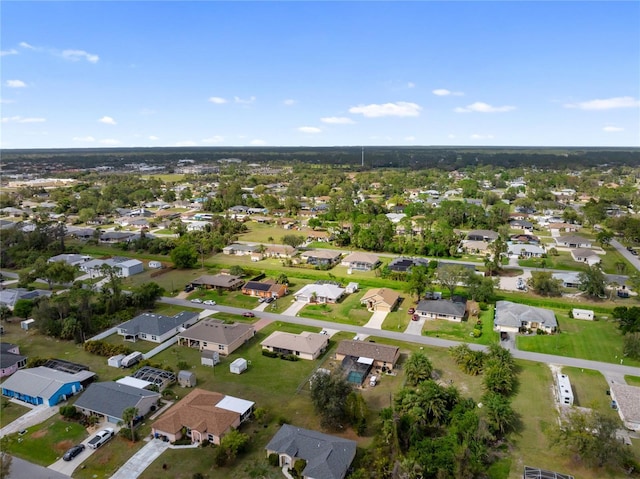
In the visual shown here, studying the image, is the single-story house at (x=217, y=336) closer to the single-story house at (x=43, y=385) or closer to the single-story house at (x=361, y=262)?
the single-story house at (x=43, y=385)

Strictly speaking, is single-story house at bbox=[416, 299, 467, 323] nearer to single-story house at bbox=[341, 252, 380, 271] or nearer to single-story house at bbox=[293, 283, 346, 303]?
single-story house at bbox=[293, 283, 346, 303]

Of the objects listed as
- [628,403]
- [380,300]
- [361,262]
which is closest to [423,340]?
[380,300]

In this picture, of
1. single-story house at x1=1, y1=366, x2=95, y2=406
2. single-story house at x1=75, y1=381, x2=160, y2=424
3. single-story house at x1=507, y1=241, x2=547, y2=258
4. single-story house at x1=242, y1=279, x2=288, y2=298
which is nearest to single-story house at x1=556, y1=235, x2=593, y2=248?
single-story house at x1=507, y1=241, x2=547, y2=258

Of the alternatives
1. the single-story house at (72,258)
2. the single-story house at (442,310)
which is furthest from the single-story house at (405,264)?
the single-story house at (72,258)

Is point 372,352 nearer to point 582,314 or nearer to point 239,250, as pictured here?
point 582,314

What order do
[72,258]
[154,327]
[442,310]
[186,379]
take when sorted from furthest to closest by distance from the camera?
[72,258]
[442,310]
[154,327]
[186,379]

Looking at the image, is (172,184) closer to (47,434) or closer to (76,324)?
(76,324)
